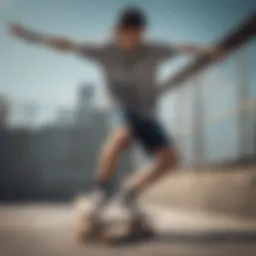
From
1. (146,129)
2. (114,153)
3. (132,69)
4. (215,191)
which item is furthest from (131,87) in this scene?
(215,191)

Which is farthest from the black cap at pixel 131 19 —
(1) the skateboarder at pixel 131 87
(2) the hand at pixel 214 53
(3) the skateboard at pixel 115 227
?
(3) the skateboard at pixel 115 227

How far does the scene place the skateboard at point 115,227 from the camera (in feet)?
5.61

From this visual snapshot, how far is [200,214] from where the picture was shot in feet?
9.14

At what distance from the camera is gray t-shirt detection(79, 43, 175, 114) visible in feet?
6.02

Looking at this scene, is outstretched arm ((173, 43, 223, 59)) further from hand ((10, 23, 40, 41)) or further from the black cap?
hand ((10, 23, 40, 41))

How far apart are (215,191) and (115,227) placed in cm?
104

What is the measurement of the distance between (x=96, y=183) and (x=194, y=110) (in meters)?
1.55

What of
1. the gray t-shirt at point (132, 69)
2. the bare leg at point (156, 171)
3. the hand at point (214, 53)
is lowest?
the bare leg at point (156, 171)

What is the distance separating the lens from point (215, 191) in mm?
2654

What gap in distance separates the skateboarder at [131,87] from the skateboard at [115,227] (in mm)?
52

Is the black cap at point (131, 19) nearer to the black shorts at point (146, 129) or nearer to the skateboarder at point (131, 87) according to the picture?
the skateboarder at point (131, 87)

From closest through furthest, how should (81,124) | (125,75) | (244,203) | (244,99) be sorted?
(125,75) < (244,203) < (244,99) < (81,124)

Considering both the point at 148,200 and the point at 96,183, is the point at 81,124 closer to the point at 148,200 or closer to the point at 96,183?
the point at 148,200

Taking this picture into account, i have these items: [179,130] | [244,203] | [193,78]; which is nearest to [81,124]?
[179,130]
